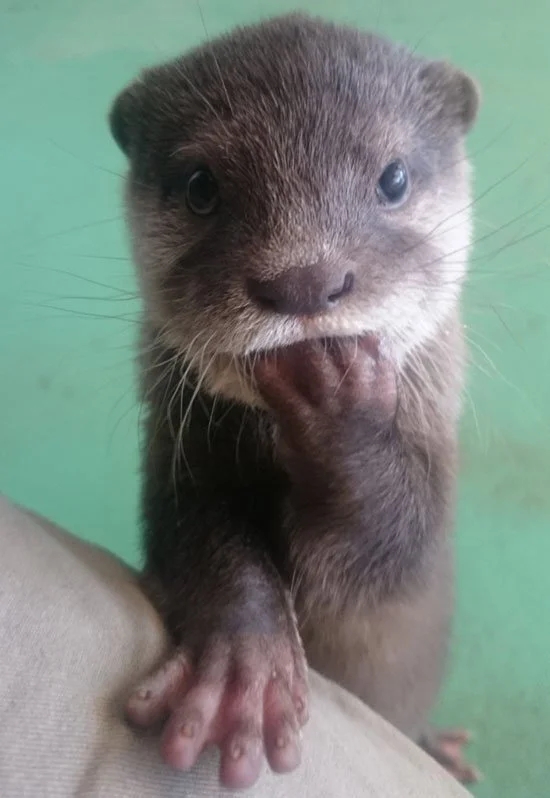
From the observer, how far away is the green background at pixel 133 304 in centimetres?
203

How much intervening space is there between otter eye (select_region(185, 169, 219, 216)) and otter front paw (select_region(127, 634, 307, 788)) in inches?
22.7

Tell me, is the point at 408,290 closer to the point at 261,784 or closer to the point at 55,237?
the point at 261,784

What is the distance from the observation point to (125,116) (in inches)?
55.9

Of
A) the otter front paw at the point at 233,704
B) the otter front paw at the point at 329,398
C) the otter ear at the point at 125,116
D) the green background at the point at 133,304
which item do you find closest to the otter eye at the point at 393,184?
the otter front paw at the point at 329,398

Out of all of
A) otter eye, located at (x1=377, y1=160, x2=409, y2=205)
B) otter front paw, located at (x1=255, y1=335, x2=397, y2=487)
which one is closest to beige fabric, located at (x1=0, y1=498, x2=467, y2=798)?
otter front paw, located at (x1=255, y1=335, x2=397, y2=487)

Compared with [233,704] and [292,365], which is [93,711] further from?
[292,365]

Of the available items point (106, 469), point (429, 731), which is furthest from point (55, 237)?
point (429, 731)

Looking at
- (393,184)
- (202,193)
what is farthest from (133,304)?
(393,184)

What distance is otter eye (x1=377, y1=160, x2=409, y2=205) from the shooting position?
111 centimetres

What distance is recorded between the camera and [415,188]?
1.19 meters

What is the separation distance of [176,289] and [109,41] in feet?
4.59

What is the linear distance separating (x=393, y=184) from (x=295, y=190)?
0.19 metres

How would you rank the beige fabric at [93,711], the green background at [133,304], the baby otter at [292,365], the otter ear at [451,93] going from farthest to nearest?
the green background at [133,304] → the otter ear at [451,93] → the baby otter at [292,365] → the beige fabric at [93,711]

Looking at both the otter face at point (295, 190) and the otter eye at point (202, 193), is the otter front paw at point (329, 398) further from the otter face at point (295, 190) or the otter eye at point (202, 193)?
the otter eye at point (202, 193)
